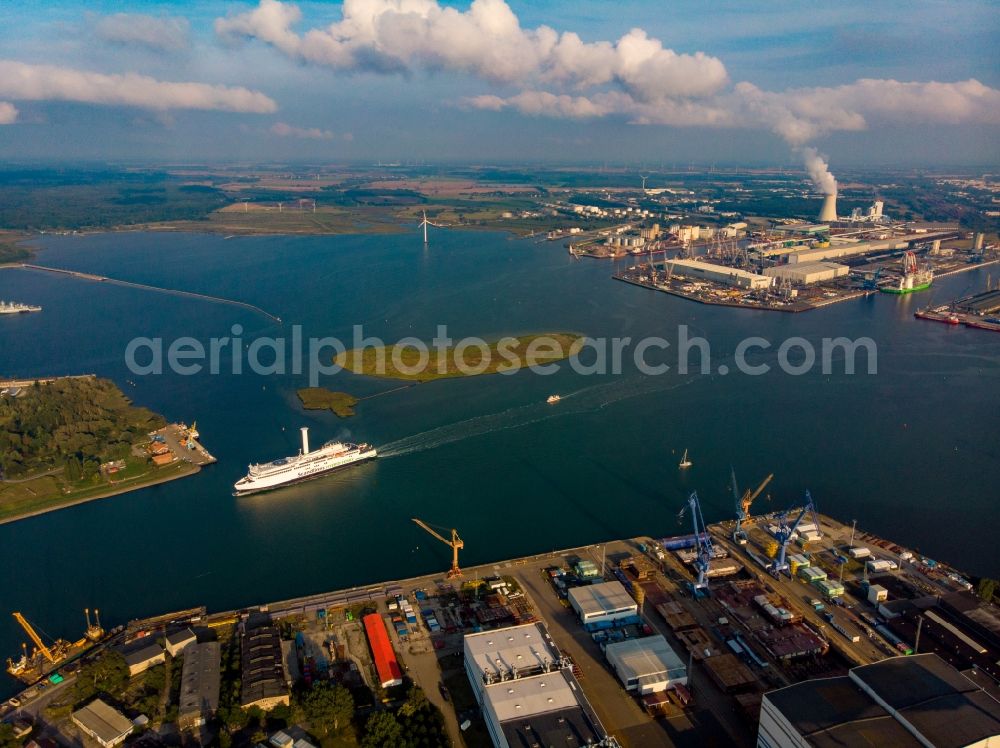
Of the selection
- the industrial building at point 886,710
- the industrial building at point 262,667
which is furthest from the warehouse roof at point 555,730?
the industrial building at point 262,667

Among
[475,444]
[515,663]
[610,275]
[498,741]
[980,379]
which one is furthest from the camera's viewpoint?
[610,275]

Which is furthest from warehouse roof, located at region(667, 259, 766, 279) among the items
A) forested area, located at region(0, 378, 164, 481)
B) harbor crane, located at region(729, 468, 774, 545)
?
forested area, located at region(0, 378, 164, 481)

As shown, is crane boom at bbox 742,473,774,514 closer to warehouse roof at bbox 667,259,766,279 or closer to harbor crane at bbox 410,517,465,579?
harbor crane at bbox 410,517,465,579

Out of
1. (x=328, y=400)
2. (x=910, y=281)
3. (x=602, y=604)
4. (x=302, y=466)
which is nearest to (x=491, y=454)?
(x=302, y=466)

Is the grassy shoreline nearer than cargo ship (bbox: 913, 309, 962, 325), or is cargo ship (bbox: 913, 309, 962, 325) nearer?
the grassy shoreline

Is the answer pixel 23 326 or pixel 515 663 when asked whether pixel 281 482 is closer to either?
pixel 515 663

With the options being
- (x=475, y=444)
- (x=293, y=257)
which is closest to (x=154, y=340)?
(x=475, y=444)
